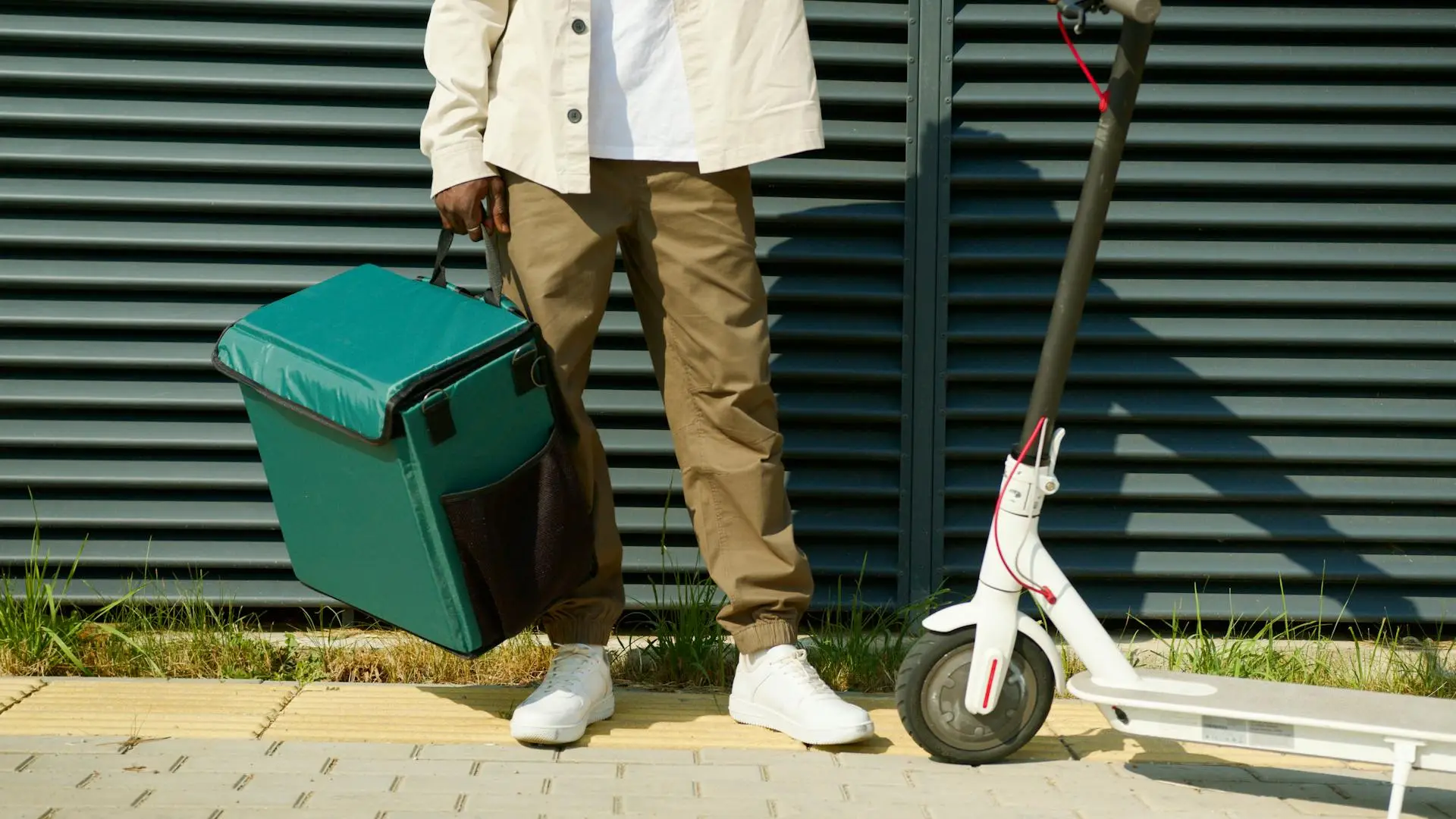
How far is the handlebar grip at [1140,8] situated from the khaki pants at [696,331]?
1.01 m

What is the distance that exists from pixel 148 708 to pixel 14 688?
0.40 metres

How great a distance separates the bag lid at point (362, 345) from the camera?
2.86 m

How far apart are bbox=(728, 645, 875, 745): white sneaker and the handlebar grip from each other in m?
1.58

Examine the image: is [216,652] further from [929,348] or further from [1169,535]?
[1169,535]

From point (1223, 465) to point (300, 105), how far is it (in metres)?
2.90

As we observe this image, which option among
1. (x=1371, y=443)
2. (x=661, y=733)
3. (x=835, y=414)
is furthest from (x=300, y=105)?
(x=1371, y=443)

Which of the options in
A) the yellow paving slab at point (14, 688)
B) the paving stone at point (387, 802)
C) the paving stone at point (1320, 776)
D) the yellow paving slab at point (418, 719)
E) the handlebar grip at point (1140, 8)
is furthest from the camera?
the yellow paving slab at point (14, 688)

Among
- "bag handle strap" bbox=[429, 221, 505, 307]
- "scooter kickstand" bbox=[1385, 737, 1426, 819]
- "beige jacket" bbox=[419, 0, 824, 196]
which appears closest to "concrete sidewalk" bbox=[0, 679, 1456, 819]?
"scooter kickstand" bbox=[1385, 737, 1426, 819]

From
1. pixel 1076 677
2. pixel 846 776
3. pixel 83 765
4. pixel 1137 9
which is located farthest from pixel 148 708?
pixel 1137 9

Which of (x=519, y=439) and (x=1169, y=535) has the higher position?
(x=519, y=439)

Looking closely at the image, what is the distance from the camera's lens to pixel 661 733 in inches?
127

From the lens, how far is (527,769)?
2965 millimetres

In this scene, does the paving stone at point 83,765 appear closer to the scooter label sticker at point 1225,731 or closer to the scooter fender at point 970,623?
the scooter fender at point 970,623

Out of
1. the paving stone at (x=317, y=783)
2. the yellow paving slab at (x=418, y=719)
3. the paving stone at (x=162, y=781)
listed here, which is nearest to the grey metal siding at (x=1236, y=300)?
the yellow paving slab at (x=418, y=719)
